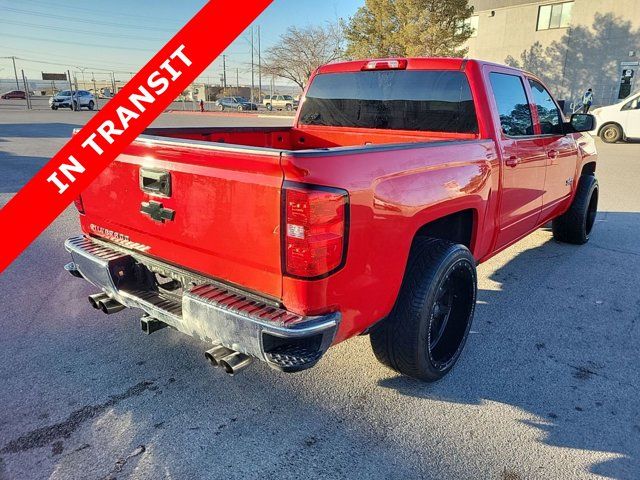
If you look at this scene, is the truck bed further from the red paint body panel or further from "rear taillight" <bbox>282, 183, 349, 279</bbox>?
"rear taillight" <bbox>282, 183, 349, 279</bbox>

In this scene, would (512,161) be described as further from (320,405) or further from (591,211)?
(591,211)

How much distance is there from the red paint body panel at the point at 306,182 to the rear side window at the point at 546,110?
1184mm

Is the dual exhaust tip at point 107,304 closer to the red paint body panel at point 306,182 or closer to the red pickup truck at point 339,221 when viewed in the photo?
the red pickup truck at point 339,221

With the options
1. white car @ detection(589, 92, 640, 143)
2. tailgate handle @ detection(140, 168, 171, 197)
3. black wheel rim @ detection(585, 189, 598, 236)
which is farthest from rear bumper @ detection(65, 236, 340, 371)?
white car @ detection(589, 92, 640, 143)

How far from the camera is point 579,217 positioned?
219 inches

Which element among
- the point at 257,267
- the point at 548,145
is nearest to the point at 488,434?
the point at 257,267

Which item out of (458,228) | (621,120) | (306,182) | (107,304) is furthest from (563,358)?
(621,120)

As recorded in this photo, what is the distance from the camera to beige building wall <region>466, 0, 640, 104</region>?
2903cm

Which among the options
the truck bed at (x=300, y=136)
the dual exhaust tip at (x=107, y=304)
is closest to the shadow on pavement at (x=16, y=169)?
Result: the truck bed at (x=300, y=136)

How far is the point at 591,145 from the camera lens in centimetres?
561

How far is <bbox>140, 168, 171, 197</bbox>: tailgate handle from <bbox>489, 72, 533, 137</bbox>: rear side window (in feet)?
8.12

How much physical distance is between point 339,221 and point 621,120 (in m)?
19.2

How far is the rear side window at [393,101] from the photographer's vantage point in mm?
3486

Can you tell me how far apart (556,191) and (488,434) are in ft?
10.1
